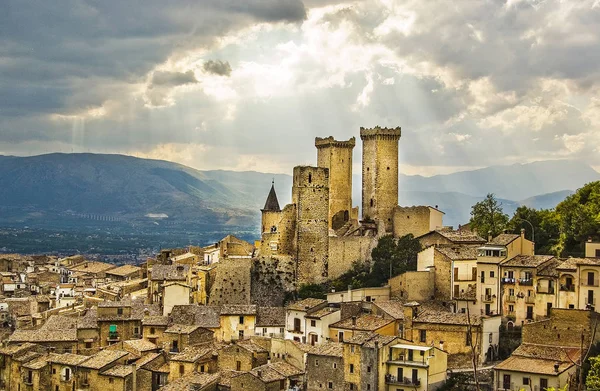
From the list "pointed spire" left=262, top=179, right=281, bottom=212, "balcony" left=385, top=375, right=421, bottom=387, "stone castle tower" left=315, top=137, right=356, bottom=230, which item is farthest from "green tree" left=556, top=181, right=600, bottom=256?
"pointed spire" left=262, top=179, right=281, bottom=212

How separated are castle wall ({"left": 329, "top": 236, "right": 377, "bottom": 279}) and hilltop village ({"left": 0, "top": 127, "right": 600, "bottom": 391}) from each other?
0.10 metres

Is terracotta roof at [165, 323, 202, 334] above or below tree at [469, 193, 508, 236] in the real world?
below

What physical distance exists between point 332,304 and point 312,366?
9.60 metres

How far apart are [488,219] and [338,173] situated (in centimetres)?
1388

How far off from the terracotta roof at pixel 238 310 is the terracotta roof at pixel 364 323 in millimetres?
7123

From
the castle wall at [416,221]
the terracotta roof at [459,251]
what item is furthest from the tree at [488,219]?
the terracotta roof at [459,251]

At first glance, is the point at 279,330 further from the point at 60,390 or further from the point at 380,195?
the point at 380,195

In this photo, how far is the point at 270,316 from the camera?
191ft

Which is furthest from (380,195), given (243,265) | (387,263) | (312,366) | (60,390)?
(60,390)

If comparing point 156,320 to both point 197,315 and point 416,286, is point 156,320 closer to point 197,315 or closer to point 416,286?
point 197,315

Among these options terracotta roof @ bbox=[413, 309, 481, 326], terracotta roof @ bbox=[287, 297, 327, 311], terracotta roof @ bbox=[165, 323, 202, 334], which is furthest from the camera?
terracotta roof @ bbox=[165, 323, 202, 334]

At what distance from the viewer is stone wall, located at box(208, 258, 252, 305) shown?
2539 inches

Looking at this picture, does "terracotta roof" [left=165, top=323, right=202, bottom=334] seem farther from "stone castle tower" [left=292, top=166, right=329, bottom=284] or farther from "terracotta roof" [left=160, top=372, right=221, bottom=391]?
"stone castle tower" [left=292, top=166, right=329, bottom=284]

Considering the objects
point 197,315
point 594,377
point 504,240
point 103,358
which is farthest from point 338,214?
point 594,377
